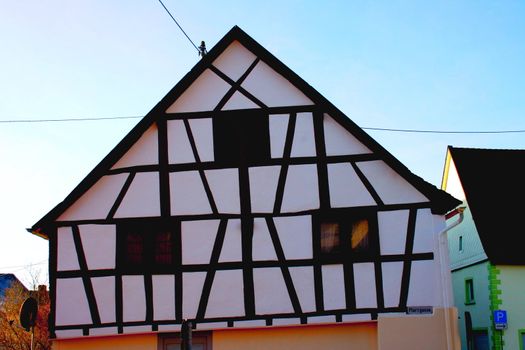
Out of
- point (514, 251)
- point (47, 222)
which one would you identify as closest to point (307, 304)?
point (47, 222)

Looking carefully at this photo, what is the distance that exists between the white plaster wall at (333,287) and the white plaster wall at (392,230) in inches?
44.5

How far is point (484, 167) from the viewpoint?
85.5ft

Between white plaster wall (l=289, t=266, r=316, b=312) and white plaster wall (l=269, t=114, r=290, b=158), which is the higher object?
white plaster wall (l=269, t=114, r=290, b=158)

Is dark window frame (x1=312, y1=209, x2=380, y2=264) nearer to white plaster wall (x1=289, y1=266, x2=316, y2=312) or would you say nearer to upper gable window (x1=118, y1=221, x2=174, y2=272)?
white plaster wall (x1=289, y1=266, x2=316, y2=312)

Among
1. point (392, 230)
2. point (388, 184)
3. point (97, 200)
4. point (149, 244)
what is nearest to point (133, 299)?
point (149, 244)

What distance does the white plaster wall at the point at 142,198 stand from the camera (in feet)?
49.4

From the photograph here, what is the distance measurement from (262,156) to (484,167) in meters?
13.9

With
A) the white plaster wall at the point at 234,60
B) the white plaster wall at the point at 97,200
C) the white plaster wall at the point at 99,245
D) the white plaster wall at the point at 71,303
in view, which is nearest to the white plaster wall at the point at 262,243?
the white plaster wall at the point at 99,245

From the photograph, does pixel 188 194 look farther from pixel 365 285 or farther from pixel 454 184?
pixel 454 184

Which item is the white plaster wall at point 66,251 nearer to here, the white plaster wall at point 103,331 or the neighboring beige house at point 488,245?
the white plaster wall at point 103,331

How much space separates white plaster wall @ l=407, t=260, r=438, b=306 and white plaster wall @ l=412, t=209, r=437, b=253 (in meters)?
0.32

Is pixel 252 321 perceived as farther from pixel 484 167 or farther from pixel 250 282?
pixel 484 167

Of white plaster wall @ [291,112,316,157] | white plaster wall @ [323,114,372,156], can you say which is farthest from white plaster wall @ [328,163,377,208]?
white plaster wall @ [291,112,316,157]

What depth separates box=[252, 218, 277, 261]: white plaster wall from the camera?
584 inches
